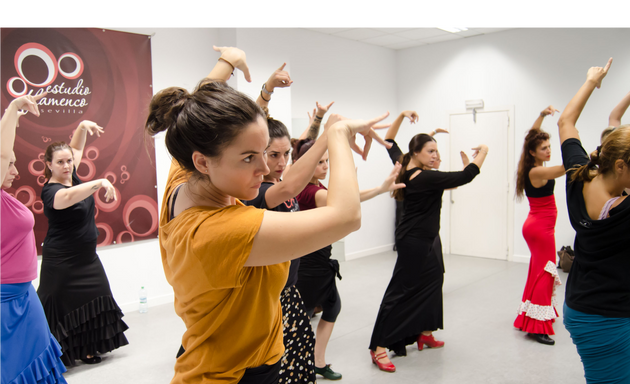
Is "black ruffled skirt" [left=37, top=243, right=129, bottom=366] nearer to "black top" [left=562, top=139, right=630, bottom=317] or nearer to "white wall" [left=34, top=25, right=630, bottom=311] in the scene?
"white wall" [left=34, top=25, right=630, bottom=311]

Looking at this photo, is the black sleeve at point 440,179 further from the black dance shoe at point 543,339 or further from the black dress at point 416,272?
the black dance shoe at point 543,339

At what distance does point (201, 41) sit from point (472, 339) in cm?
434

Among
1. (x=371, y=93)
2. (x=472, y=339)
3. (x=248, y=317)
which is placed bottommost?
(x=472, y=339)

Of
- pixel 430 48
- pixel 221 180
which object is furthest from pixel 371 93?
pixel 221 180

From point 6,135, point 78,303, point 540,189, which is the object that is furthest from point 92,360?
point 540,189

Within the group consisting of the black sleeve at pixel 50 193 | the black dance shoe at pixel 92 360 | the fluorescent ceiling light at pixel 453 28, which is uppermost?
the fluorescent ceiling light at pixel 453 28

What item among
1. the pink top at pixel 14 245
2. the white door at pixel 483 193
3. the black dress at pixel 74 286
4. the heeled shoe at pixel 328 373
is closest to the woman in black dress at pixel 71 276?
the black dress at pixel 74 286

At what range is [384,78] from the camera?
24.9 feet

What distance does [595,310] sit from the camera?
184cm

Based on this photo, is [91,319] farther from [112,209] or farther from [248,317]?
[248,317]

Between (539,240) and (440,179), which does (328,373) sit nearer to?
(440,179)

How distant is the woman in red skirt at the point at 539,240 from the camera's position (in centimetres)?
359

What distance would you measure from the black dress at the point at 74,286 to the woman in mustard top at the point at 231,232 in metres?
2.61

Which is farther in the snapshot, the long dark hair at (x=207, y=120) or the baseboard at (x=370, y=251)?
the baseboard at (x=370, y=251)
